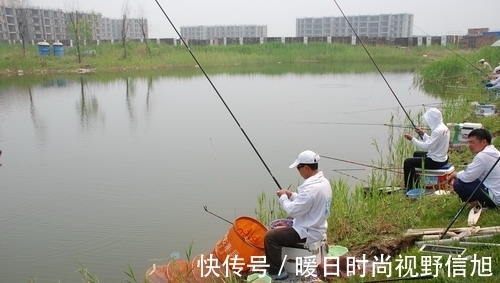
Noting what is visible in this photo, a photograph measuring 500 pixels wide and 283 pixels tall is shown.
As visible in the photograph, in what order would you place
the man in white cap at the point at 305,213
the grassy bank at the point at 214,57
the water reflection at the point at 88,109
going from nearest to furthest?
the man in white cap at the point at 305,213
the water reflection at the point at 88,109
the grassy bank at the point at 214,57

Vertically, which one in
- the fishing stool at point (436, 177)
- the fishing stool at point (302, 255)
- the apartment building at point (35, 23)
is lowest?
the fishing stool at point (302, 255)

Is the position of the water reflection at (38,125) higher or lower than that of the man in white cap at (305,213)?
lower

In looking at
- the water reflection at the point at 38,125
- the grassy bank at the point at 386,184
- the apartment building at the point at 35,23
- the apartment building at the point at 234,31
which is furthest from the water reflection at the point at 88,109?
the apartment building at the point at 234,31

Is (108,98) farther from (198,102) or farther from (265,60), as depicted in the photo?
(265,60)

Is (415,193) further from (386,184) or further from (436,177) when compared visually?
(386,184)

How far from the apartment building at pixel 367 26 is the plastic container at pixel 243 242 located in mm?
80252

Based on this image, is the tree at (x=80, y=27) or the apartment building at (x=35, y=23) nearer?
the tree at (x=80, y=27)

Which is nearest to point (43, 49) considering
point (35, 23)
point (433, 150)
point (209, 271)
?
point (433, 150)

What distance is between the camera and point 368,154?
27.6 feet

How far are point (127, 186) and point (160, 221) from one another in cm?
154

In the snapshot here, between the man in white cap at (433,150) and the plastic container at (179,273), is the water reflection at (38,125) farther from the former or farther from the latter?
the man in white cap at (433,150)

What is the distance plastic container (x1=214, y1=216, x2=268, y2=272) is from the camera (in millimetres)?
3691

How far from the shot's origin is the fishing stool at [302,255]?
3559 millimetres

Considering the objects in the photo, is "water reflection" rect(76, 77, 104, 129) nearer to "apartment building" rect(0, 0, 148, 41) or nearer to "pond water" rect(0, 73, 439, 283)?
"pond water" rect(0, 73, 439, 283)
